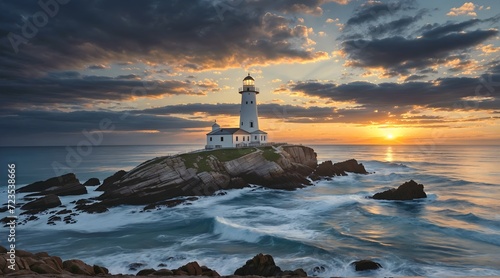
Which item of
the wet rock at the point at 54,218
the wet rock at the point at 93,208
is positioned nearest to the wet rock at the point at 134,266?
the wet rock at the point at 54,218

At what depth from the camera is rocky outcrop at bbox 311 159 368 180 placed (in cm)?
5896

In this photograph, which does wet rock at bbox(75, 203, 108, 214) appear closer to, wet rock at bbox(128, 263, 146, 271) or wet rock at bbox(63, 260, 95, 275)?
wet rock at bbox(128, 263, 146, 271)

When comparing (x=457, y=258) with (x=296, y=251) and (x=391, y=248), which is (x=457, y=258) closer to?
(x=391, y=248)

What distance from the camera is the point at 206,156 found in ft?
150

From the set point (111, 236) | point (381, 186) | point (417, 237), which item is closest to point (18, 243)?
point (111, 236)

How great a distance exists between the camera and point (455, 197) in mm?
41656

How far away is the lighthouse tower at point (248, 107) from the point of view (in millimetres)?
62875

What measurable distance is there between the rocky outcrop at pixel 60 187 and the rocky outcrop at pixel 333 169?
38.4 metres

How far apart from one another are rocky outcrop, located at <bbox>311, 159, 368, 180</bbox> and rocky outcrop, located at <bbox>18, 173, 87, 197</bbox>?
1510 inches

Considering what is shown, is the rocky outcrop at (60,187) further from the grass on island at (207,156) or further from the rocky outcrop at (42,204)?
the grass on island at (207,156)

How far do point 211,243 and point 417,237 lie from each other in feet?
53.4

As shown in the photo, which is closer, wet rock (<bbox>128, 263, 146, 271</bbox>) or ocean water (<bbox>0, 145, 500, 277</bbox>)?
wet rock (<bbox>128, 263, 146, 271</bbox>)

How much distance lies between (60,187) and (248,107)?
36122 mm

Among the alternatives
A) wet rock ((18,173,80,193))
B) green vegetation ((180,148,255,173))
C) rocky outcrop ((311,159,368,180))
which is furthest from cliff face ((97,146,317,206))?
rocky outcrop ((311,159,368,180))
